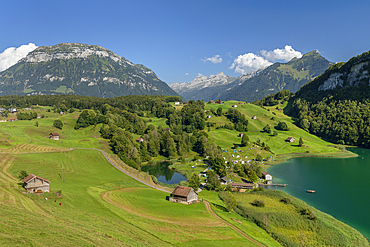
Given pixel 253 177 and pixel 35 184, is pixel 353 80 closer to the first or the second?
pixel 253 177

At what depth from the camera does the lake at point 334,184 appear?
5509cm

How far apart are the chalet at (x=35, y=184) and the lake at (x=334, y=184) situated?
7037 centimetres

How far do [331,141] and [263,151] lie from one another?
71786mm

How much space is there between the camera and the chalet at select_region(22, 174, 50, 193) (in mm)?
45375

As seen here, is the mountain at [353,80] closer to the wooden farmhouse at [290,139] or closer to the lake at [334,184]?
the lake at [334,184]

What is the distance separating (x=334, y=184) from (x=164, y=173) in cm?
6791

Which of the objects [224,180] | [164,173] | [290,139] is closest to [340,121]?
[290,139]

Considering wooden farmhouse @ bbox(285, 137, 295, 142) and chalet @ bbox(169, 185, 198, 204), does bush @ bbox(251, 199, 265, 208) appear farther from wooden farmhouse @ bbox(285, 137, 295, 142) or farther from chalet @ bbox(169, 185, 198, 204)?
wooden farmhouse @ bbox(285, 137, 295, 142)

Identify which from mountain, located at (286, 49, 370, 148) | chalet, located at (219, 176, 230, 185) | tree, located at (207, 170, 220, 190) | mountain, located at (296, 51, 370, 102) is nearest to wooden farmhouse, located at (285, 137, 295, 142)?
mountain, located at (286, 49, 370, 148)

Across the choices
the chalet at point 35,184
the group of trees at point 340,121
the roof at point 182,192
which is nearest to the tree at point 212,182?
the roof at point 182,192

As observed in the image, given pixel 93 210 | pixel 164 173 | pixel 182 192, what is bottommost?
pixel 164 173

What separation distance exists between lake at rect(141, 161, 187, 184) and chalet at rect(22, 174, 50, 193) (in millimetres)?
45626

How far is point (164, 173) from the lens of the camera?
98062mm

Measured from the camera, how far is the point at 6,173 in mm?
55344
